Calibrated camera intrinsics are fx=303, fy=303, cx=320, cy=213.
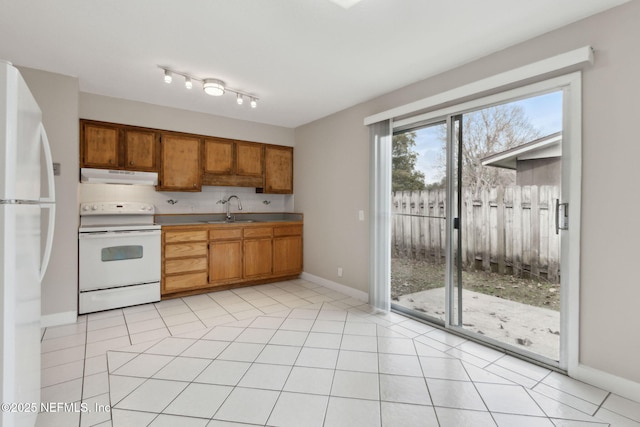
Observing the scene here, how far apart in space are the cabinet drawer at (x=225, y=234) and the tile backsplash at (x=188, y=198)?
628 millimetres

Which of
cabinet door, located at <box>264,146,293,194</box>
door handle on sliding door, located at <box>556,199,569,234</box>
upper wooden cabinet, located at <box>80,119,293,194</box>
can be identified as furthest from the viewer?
cabinet door, located at <box>264,146,293,194</box>

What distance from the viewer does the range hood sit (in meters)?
3.48

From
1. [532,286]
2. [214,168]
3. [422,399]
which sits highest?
[214,168]

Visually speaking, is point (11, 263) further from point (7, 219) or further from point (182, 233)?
point (182, 233)

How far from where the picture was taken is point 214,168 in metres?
4.46

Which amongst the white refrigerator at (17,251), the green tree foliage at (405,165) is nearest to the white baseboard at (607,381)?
the green tree foliage at (405,165)

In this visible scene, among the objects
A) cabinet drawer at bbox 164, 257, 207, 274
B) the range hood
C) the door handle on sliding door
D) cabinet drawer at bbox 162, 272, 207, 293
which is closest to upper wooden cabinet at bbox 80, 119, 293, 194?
the range hood

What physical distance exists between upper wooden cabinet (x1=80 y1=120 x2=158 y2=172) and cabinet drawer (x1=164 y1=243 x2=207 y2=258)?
106 cm

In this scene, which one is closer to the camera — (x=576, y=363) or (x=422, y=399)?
(x=422, y=399)

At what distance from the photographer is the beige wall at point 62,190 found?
3.04 metres

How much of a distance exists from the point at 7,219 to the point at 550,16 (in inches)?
127

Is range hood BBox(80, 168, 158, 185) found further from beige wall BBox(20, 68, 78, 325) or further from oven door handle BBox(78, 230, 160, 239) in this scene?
oven door handle BBox(78, 230, 160, 239)

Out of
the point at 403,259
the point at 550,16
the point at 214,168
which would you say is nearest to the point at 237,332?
the point at 403,259

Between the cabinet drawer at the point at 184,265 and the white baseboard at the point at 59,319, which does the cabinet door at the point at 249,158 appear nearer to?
the cabinet drawer at the point at 184,265
